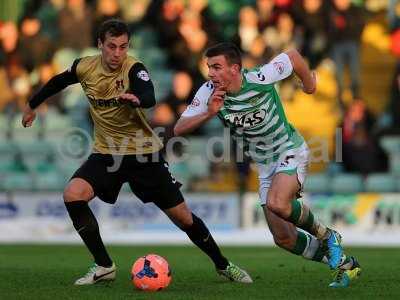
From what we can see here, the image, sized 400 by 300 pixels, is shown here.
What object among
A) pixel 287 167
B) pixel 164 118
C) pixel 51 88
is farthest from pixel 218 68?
pixel 164 118

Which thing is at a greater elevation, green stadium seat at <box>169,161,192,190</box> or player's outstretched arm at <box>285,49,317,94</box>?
player's outstretched arm at <box>285,49,317,94</box>

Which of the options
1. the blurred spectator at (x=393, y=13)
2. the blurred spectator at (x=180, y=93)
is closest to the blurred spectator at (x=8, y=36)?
the blurred spectator at (x=180, y=93)

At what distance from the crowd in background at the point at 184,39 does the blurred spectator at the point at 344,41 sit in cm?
2

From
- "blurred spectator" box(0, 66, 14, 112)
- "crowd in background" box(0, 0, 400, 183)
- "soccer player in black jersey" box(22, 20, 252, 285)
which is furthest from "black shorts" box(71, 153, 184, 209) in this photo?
"blurred spectator" box(0, 66, 14, 112)

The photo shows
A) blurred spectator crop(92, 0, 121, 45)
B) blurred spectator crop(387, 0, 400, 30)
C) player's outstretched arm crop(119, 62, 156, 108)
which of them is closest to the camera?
player's outstretched arm crop(119, 62, 156, 108)

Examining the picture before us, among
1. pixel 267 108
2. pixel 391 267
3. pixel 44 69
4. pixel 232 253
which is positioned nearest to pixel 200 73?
pixel 44 69

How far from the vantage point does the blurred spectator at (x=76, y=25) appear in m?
20.2

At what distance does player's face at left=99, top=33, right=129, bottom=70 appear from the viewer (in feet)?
27.7

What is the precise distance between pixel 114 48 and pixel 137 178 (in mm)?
1116

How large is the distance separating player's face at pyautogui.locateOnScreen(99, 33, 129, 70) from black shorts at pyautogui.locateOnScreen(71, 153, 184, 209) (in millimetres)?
824

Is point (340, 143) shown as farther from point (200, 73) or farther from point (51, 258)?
point (51, 258)

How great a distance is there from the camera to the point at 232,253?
1346cm

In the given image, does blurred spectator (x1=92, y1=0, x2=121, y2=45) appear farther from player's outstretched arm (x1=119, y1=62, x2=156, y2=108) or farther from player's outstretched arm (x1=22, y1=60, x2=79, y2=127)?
player's outstretched arm (x1=119, y1=62, x2=156, y2=108)

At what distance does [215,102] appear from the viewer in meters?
7.96
